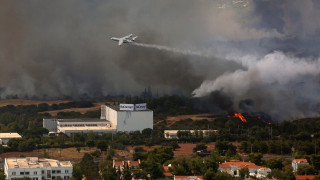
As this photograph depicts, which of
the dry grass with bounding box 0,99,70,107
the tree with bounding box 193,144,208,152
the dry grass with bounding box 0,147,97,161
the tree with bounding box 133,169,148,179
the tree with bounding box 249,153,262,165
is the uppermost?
the dry grass with bounding box 0,99,70,107

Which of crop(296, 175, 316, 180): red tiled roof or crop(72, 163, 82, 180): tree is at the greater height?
crop(72, 163, 82, 180): tree

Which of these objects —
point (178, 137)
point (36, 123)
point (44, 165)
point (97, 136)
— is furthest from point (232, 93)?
point (44, 165)

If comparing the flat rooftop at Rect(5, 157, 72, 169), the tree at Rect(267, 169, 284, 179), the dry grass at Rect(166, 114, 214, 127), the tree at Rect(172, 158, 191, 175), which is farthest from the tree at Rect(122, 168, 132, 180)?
the dry grass at Rect(166, 114, 214, 127)

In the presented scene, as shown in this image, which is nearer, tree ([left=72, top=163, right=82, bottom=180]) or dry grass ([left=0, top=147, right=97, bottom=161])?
tree ([left=72, top=163, right=82, bottom=180])

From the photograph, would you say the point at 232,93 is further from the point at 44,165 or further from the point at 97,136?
the point at 44,165

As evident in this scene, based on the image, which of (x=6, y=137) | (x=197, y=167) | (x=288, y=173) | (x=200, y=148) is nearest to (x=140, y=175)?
(x=197, y=167)

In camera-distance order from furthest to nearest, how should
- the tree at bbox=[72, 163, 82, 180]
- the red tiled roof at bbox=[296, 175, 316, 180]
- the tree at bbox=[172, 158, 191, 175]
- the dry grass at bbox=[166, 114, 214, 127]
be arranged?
1. the dry grass at bbox=[166, 114, 214, 127]
2. the tree at bbox=[172, 158, 191, 175]
3. the tree at bbox=[72, 163, 82, 180]
4. the red tiled roof at bbox=[296, 175, 316, 180]

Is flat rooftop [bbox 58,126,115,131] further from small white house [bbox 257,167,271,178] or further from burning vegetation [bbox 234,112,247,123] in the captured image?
small white house [bbox 257,167,271,178]

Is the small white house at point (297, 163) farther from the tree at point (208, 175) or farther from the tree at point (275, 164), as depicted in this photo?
the tree at point (208, 175)

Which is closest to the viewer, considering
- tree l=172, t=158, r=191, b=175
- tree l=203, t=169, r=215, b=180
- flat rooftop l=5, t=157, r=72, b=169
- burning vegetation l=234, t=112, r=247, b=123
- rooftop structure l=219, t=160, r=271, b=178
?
tree l=203, t=169, r=215, b=180
